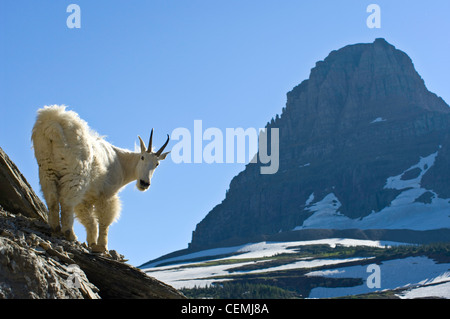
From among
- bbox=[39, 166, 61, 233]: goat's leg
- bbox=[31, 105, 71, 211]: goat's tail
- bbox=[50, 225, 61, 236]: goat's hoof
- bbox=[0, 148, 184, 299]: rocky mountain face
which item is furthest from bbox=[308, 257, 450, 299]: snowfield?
bbox=[31, 105, 71, 211]: goat's tail

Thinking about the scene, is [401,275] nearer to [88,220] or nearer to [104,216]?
[104,216]

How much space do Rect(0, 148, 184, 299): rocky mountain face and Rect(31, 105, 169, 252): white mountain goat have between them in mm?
516

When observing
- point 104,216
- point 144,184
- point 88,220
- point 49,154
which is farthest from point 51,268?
point 144,184

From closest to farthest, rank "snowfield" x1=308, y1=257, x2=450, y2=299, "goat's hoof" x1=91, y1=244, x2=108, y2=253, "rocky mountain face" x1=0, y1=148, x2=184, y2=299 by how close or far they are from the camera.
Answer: "rocky mountain face" x1=0, y1=148, x2=184, y2=299 → "goat's hoof" x1=91, y1=244, x2=108, y2=253 → "snowfield" x1=308, y1=257, x2=450, y2=299

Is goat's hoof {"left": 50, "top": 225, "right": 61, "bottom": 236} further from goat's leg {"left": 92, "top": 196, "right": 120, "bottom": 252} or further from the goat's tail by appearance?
goat's leg {"left": 92, "top": 196, "right": 120, "bottom": 252}

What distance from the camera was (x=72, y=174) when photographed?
41.8 ft

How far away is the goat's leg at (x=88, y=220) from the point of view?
46.8 ft

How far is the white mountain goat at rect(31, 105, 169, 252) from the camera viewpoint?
12648 mm

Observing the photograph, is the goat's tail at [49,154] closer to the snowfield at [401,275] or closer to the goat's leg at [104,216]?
the goat's leg at [104,216]
